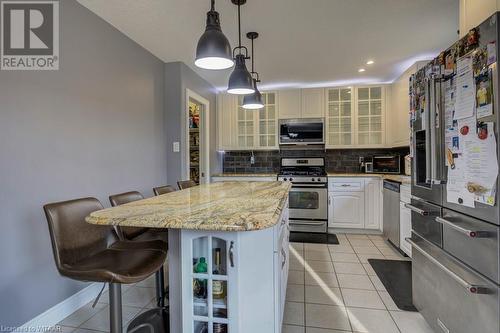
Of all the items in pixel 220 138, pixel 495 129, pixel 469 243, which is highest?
pixel 220 138

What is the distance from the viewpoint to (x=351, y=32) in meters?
2.54

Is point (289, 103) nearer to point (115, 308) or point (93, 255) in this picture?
point (93, 255)

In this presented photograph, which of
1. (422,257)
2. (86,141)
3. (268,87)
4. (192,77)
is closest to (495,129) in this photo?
(422,257)

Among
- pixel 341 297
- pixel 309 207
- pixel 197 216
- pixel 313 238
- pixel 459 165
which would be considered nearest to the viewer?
pixel 197 216

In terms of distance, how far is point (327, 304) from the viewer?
6.83ft

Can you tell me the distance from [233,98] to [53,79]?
9.77 ft

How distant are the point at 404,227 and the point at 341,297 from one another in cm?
140

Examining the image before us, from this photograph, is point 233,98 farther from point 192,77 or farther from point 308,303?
point 308,303

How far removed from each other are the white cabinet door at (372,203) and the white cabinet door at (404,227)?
0.75 m

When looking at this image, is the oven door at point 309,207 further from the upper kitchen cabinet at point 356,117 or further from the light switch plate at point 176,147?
the light switch plate at point 176,147

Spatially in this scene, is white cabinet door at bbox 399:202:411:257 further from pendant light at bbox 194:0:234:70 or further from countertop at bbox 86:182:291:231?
pendant light at bbox 194:0:234:70

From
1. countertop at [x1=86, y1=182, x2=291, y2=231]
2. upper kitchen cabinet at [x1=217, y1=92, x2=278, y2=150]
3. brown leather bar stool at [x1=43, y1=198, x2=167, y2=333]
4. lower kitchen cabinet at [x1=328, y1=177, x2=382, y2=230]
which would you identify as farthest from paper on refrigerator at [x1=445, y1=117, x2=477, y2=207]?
upper kitchen cabinet at [x1=217, y1=92, x2=278, y2=150]

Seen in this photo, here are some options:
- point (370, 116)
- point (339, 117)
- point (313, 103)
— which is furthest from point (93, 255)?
point (370, 116)

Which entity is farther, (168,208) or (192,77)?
(192,77)
